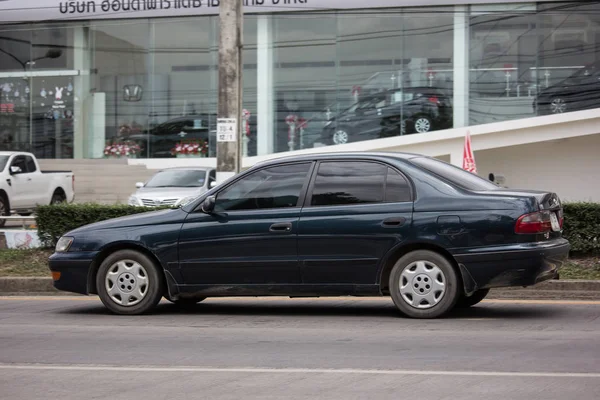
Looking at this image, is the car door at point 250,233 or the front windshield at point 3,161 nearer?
the car door at point 250,233

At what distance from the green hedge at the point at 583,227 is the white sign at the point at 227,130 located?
17.5 feet

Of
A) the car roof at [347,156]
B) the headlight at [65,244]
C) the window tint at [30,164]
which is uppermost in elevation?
the window tint at [30,164]

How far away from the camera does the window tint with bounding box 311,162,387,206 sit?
973 cm

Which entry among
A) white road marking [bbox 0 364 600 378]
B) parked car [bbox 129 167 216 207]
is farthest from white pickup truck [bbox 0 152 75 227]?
white road marking [bbox 0 364 600 378]

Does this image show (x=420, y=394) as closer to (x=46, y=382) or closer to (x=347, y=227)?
(x=46, y=382)

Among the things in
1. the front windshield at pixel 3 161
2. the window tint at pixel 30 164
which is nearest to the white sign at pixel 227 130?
the front windshield at pixel 3 161

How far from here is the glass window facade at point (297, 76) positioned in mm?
30031

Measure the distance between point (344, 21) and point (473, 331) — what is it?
23.4 metres

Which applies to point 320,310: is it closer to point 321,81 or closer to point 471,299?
point 471,299

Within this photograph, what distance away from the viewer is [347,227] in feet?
31.5

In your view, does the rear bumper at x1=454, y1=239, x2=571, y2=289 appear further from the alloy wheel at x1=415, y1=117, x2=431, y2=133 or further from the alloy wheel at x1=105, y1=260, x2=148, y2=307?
the alloy wheel at x1=415, y1=117, x2=431, y2=133

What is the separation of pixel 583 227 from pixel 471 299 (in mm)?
3625

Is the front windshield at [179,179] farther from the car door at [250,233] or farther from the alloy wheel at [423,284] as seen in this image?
the alloy wheel at [423,284]

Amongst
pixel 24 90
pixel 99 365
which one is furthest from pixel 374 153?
pixel 24 90
